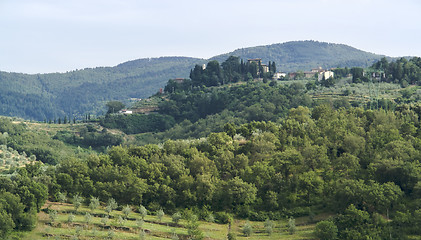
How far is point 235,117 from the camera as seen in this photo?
91.4 m

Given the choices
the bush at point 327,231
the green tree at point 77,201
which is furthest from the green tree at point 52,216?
the bush at point 327,231

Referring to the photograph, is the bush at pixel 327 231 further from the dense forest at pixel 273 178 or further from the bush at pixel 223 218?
the bush at pixel 223 218

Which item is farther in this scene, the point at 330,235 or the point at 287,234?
the point at 287,234

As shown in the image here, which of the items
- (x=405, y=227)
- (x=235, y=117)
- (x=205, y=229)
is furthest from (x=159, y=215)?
(x=235, y=117)

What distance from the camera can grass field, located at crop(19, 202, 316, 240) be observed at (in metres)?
39.3

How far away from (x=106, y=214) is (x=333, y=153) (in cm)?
2280

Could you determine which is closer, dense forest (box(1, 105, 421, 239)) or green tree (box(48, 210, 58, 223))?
green tree (box(48, 210, 58, 223))

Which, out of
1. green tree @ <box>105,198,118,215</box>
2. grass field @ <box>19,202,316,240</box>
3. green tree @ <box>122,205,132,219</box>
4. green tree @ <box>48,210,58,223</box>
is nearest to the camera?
grass field @ <box>19,202,316,240</box>

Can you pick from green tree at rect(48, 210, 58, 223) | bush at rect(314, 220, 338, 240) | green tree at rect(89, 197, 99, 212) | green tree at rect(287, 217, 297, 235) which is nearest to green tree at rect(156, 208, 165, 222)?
green tree at rect(89, 197, 99, 212)

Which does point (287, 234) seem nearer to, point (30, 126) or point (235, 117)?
point (235, 117)

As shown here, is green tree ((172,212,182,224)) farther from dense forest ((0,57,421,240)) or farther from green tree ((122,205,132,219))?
green tree ((122,205,132,219))

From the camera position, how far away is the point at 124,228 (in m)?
41.1

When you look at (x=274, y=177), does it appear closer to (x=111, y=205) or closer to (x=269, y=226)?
(x=269, y=226)

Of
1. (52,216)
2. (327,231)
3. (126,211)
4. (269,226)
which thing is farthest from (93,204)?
(327,231)
